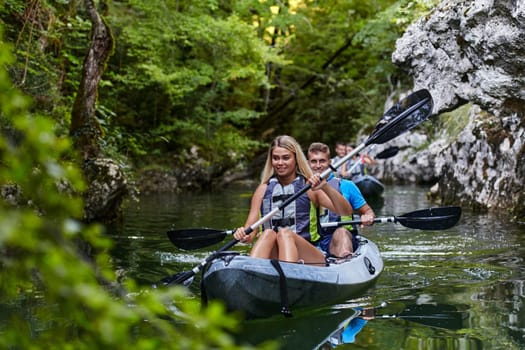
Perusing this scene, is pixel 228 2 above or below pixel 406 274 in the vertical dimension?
above

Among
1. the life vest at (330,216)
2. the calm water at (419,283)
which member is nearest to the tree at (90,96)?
the calm water at (419,283)

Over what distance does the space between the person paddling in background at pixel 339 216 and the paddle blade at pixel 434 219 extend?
392 millimetres

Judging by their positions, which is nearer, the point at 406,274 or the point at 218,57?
the point at 406,274

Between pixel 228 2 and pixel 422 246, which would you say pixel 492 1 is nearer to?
pixel 422 246

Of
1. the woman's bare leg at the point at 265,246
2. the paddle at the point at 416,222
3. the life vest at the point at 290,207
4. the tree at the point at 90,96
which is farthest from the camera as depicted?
the tree at the point at 90,96

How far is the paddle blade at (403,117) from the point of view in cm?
587

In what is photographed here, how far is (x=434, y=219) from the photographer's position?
238 inches

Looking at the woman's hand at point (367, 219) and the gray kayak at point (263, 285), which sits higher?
the woman's hand at point (367, 219)

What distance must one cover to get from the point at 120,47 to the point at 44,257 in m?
16.3

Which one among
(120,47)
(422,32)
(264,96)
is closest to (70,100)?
(120,47)

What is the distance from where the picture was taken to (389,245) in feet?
26.2

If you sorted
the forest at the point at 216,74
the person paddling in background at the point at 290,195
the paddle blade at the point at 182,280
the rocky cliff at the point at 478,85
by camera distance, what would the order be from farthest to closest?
the forest at the point at 216,74
the rocky cliff at the point at 478,85
the person paddling in background at the point at 290,195
the paddle blade at the point at 182,280

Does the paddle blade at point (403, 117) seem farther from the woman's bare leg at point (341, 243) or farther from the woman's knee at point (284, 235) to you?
the woman's knee at point (284, 235)

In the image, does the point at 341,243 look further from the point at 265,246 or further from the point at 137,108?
the point at 137,108
